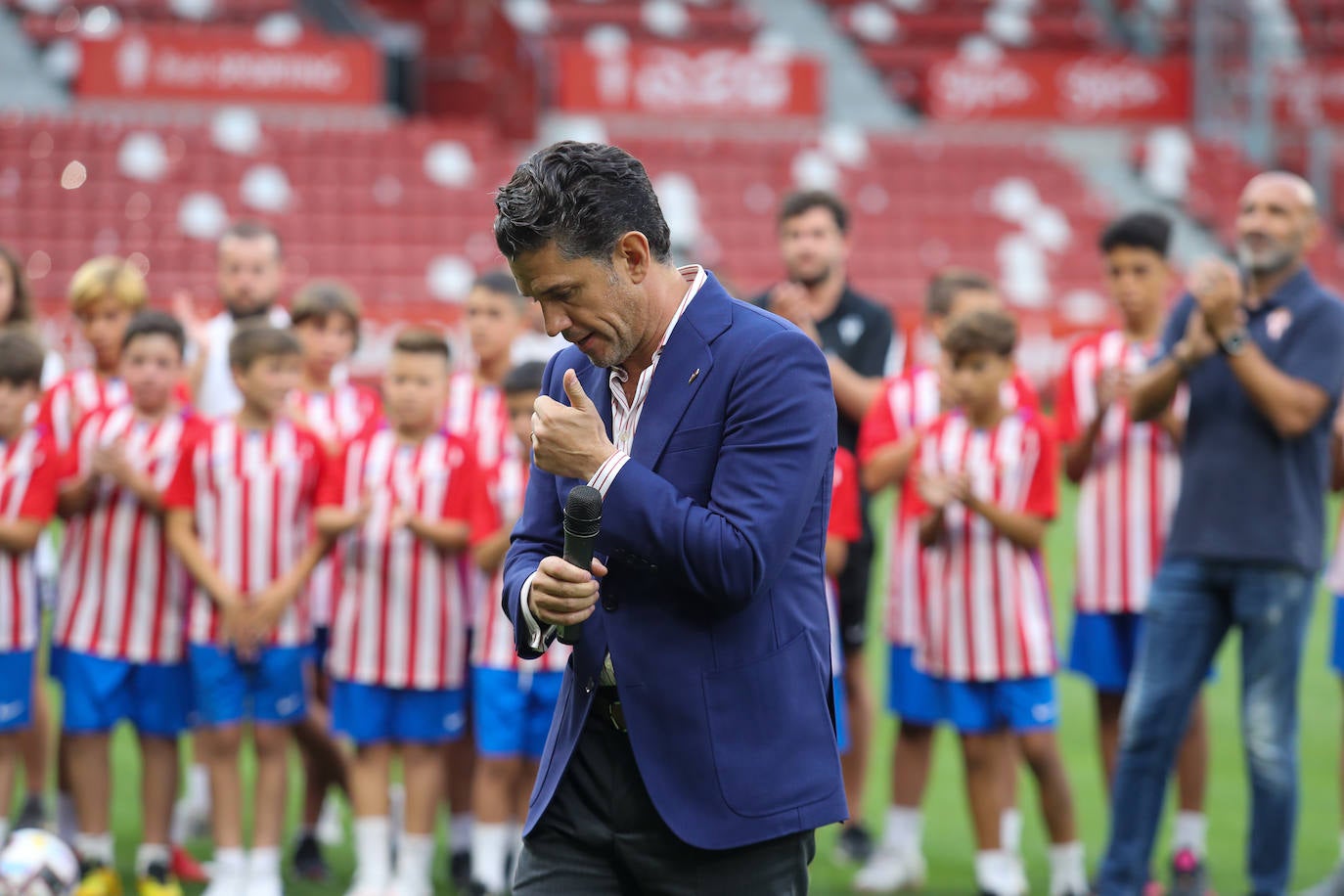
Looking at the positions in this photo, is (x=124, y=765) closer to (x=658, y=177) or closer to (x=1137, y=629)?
(x=1137, y=629)

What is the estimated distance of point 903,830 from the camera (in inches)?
200

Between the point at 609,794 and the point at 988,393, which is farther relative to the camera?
the point at 988,393

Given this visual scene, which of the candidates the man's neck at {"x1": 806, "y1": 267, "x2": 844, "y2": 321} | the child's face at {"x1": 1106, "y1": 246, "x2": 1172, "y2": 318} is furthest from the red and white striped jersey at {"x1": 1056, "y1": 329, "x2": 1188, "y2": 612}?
the man's neck at {"x1": 806, "y1": 267, "x2": 844, "y2": 321}

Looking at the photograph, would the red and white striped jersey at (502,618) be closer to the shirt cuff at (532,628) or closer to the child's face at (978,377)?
the child's face at (978,377)

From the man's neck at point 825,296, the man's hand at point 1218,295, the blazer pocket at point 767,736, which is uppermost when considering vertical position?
the man's neck at point 825,296

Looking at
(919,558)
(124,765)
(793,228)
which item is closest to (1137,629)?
(919,558)

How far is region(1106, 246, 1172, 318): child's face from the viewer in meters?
5.06

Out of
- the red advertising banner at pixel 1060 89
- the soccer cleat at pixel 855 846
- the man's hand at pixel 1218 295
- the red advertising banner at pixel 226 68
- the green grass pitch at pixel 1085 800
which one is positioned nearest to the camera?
the man's hand at pixel 1218 295

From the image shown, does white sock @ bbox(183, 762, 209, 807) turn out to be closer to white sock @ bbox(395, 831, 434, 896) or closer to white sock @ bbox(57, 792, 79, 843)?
white sock @ bbox(57, 792, 79, 843)

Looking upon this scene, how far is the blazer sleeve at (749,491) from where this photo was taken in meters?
2.30

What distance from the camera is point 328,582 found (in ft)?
18.0

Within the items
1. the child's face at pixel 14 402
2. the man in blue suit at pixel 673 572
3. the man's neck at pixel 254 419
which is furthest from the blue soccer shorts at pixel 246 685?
the man in blue suit at pixel 673 572

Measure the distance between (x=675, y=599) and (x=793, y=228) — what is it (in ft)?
9.99

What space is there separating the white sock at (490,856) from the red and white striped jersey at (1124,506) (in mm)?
1957
